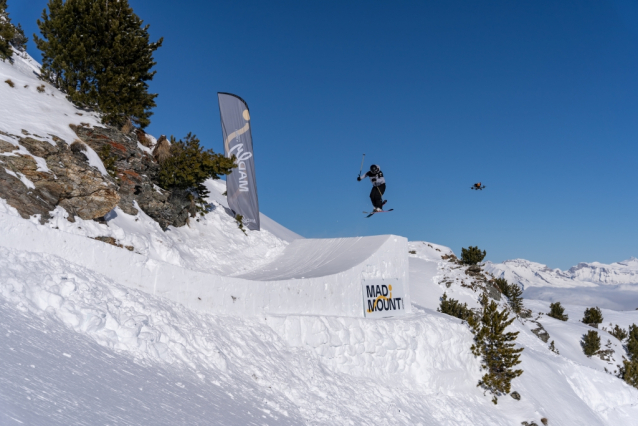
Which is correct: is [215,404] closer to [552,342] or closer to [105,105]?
[105,105]

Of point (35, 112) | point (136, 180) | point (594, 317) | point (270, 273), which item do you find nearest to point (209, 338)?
point (270, 273)

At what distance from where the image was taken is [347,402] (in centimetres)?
1151

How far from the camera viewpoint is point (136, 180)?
18047mm

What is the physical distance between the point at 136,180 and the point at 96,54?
268 inches

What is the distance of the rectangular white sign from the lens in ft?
55.8

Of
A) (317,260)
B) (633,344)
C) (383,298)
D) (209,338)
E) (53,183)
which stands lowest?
(633,344)

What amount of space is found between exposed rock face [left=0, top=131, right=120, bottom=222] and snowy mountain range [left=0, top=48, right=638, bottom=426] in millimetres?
212

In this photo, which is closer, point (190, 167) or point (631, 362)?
point (190, 167)

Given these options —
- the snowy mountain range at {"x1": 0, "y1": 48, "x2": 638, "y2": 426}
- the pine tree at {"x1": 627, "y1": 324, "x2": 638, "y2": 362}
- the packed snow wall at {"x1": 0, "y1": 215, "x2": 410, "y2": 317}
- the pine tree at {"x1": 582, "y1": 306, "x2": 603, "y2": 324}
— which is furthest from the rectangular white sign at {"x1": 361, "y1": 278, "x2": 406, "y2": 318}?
the pine tree at {"x1": 582, "y1": 306, "x2": 603, "y2": 324}

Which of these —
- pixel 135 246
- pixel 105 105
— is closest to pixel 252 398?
pixel 135 246

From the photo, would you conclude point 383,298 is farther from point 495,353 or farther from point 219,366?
point 219,366

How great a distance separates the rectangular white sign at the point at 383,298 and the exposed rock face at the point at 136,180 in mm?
9456

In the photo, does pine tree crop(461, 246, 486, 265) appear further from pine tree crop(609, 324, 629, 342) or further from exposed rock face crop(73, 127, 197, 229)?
exposed rock face crop(73, 127, 197, 229)

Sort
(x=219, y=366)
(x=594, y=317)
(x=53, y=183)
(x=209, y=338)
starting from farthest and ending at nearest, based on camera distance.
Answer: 1. (x=594, y=317)
2. (x=53, y=183)
3. (x=209, y=338)
4. (x=219, y=366)
